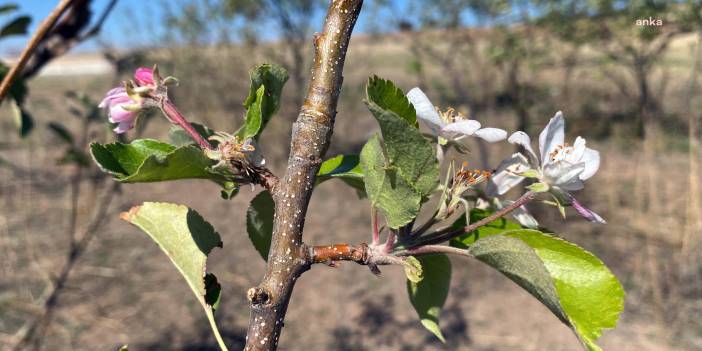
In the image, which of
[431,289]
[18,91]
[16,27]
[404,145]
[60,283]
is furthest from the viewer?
[60,283]

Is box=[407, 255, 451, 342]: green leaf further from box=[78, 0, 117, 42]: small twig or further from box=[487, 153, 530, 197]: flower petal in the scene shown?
box=[78, 0, 117, 42]: small twig

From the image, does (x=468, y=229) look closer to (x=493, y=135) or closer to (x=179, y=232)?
(x=493, y=135)

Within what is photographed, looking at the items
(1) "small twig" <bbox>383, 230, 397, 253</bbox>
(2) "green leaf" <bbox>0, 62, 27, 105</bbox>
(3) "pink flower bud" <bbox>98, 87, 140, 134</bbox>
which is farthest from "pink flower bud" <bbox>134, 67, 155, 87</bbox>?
(2) "green leaf" <bbox>0, 62, 27, 105</bbox>

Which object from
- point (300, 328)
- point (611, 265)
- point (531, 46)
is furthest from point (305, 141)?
point (531, 46)

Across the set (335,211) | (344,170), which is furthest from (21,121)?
(335,211)

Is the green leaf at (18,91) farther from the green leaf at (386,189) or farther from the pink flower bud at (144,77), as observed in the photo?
the green leaf at (386,189)

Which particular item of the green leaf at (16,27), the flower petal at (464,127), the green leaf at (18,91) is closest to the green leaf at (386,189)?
the flower petal at (464,127)

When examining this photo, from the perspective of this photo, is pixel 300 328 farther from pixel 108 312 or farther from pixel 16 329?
pixel 16 329
